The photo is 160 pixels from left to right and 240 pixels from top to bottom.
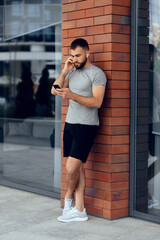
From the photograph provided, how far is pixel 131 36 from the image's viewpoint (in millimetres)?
4758

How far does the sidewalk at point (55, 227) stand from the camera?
4148 mm

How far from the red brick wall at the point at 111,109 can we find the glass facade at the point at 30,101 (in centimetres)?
107

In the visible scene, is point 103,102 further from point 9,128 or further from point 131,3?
point 9,128

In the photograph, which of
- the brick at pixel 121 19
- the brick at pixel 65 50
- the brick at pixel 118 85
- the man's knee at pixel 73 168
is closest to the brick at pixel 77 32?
the brick at pixel 65 50

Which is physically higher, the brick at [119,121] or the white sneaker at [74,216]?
the brick at [119,121]

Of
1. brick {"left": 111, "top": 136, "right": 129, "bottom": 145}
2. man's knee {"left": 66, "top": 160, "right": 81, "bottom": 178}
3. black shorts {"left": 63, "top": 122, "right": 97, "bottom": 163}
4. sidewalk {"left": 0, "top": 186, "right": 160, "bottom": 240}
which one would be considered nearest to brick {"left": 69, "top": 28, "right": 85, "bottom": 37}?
black shorts {"left": 63, "top": 122, "right": 97, "bottom": 163}

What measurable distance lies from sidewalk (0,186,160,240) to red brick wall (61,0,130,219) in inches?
10.1

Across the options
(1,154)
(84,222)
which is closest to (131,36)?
(84,222)

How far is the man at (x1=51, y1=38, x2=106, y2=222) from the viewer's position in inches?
176

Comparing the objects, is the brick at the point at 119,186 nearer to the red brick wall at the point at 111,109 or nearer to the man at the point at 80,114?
the red brick wall at the point at 111,109

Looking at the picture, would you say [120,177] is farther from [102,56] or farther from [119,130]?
[102,56]

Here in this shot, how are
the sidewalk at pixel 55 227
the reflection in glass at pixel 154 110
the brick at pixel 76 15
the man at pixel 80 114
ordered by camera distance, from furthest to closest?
the brick at pixel 76 15
the reflection in glass at pixel 154 110
the man at pixel 80 114
the sidewalk at pixel 55 227

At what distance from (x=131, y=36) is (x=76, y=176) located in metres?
1.47

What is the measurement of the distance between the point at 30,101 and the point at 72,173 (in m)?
9.57
